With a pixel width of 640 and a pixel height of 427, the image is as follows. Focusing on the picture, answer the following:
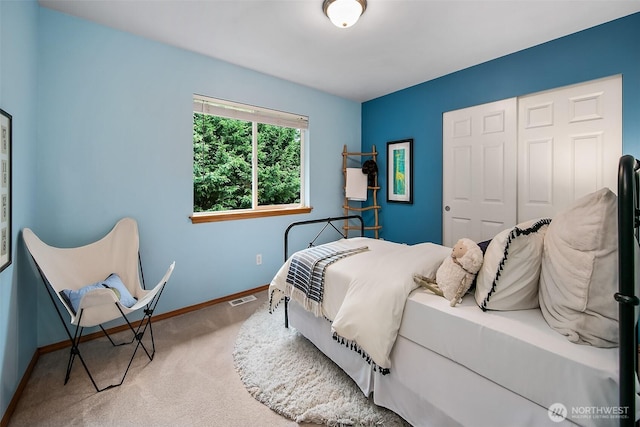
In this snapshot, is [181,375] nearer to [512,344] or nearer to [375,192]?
[512,344]

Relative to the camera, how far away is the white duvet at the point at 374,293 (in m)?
1.39

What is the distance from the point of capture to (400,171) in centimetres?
384

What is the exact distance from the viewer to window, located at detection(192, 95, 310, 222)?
2949mm

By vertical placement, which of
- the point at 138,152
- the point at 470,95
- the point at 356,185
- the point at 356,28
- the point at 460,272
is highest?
the point at 356,28

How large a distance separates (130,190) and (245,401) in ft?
6.24

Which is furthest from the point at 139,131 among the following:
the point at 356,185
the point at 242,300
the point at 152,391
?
the point at 356,185

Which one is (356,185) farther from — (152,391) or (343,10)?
(152,391)

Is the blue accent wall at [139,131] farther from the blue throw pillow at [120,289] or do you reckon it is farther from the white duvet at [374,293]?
the white duvet at [374,293]

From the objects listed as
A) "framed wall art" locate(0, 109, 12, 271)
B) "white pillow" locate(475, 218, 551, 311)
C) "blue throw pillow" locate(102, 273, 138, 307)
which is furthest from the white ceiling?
"blue throw pillow" locate(102, 273, 138, 307)

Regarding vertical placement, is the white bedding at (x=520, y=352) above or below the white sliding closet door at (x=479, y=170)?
below

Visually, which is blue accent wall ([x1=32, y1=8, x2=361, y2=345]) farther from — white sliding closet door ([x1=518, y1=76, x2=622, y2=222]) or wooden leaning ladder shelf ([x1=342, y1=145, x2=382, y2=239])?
white sliding closet door ([x1=518, y1=76, x2=622, y2=222])

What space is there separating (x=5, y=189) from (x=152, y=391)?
1.37m

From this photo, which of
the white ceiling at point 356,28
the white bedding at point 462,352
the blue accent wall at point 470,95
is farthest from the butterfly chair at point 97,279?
the blue accent wall at point 470,95

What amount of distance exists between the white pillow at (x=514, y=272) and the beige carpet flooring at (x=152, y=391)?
46.7 inches
